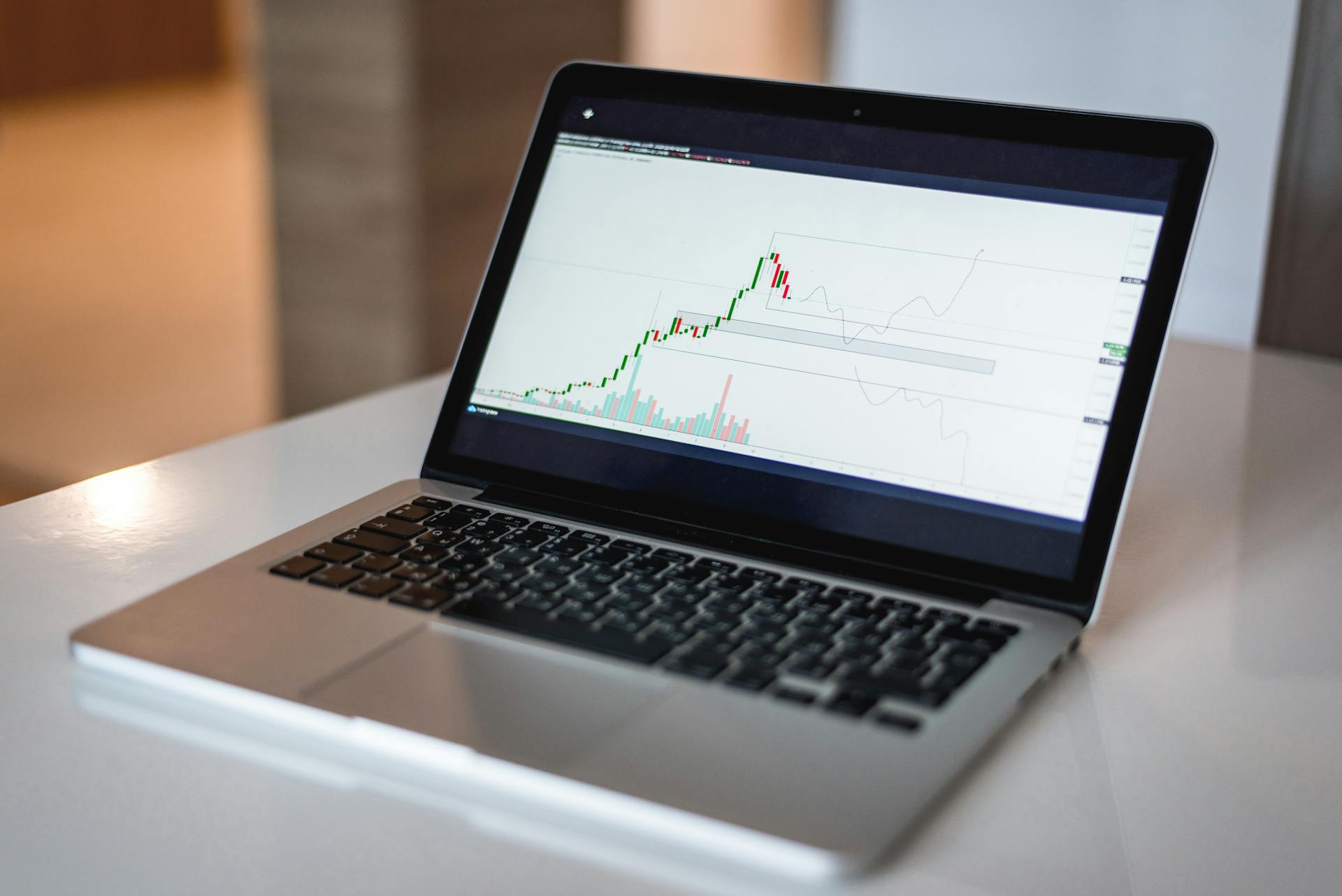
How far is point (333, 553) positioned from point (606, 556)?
137 millimetres

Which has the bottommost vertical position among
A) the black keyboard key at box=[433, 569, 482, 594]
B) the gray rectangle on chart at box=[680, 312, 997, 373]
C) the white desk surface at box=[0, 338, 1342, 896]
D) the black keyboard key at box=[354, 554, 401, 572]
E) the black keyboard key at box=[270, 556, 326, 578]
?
the white desk surface at box=[0, 338, 1342, 896]

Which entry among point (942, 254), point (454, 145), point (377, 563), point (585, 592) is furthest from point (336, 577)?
point (454, 145)

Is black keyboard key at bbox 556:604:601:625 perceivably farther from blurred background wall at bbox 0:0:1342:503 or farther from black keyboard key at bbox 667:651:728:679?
blurred background wall at bbox 0:0:1342:503

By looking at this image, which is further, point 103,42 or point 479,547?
point 103,42

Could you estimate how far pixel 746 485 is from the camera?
0.73 metres

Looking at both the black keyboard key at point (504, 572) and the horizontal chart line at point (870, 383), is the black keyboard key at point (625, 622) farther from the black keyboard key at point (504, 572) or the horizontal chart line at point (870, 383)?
the horizontal chart line at point (870, 383)

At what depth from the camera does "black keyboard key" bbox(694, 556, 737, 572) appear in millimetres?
657

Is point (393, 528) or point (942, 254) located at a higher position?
point (942, 254)

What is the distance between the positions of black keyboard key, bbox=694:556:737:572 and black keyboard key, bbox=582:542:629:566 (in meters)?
0.04

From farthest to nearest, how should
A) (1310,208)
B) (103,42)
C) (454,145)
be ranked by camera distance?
(103,42) → (454,145) → (1310,208)

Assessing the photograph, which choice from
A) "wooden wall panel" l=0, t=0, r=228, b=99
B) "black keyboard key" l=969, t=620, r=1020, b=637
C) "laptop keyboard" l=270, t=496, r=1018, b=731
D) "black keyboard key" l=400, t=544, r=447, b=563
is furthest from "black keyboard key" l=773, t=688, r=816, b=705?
"wooden wall panel" l=0, t=0, r=228, b=99

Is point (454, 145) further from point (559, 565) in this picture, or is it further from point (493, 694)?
point (493, 694)

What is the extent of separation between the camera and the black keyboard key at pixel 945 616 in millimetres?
609

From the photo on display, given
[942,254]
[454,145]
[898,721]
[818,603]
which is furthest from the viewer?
[454,145]
